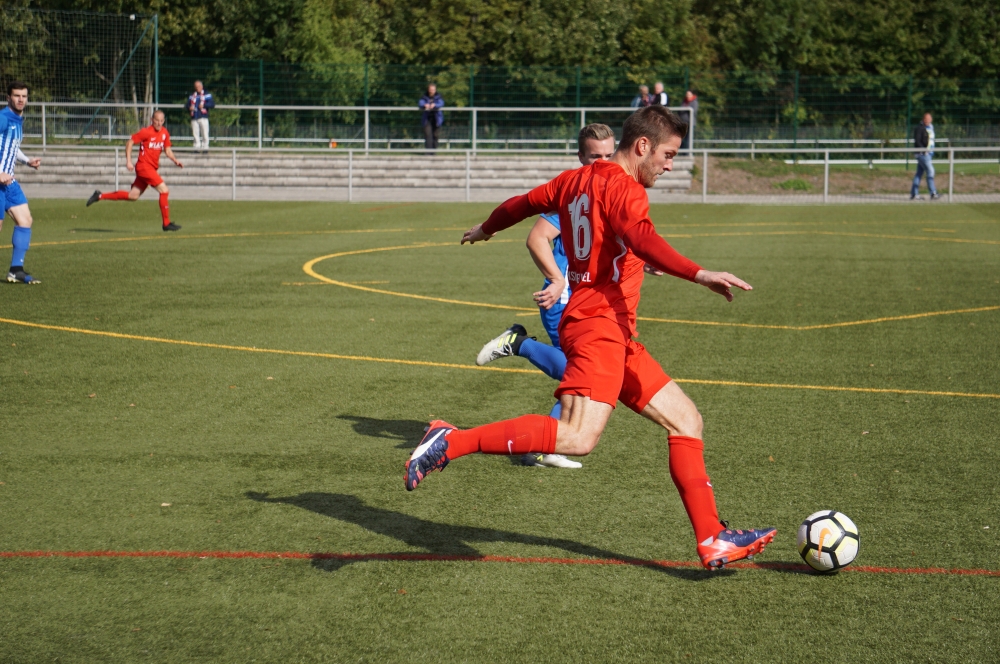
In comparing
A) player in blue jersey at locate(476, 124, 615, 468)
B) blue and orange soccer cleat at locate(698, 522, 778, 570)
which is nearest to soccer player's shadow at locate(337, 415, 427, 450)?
player in blue jersey at locate(476, 124, 615, 468)

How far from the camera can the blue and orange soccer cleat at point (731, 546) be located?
14.7 ft

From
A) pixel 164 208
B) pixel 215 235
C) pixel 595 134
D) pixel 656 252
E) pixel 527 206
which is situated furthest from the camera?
pixel 164 208

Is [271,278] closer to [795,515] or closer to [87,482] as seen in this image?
[87,482]

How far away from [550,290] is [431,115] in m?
27.5

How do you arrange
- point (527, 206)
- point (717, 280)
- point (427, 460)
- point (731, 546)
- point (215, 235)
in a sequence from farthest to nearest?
point (215, 235) < point (527, 206) < point (427, 460) < point (731, 546) < point (717, 280)

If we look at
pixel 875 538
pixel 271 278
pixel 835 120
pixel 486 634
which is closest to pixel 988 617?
pixel 875 538

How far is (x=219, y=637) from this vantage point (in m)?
4.10

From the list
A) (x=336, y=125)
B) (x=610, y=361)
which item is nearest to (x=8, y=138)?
(x=610, y=361)

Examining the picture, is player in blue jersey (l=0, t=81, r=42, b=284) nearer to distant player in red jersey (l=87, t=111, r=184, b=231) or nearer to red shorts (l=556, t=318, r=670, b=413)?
Answer: distant player in red jersey (l=87, t=111, r=184, b=231)

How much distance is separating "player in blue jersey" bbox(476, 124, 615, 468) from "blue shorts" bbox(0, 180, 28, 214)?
25.9ft

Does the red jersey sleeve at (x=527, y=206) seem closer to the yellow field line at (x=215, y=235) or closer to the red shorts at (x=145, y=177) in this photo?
the yellow field line at (x=215, y=235)

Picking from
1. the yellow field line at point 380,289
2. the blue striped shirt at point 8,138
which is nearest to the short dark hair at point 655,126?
the yellow field line at point 380,289

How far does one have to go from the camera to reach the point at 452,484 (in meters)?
6.00

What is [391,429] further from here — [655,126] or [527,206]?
[655,126]
